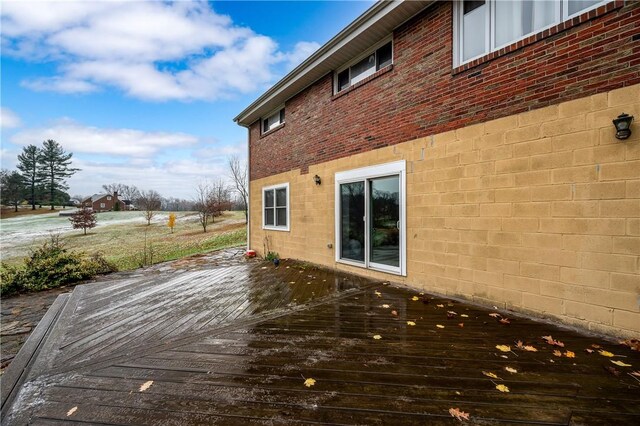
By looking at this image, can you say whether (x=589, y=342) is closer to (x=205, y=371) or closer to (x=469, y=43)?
(x=205, y=371)

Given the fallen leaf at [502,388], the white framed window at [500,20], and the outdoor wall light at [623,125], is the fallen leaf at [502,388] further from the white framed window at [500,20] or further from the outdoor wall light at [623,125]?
the white framed window at [500,20]

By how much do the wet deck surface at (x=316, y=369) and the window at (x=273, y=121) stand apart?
6.70 metres

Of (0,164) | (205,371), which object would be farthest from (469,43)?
(0,164)

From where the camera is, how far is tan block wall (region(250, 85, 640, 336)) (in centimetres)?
282

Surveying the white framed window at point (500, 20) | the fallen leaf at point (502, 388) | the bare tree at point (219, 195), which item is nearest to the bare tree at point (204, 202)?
the bare tree at point (219, 195)

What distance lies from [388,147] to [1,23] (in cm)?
772

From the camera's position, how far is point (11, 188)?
38750 mm

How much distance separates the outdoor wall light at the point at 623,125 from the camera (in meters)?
2.70

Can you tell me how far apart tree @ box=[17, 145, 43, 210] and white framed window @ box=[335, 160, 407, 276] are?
5667 centimetres

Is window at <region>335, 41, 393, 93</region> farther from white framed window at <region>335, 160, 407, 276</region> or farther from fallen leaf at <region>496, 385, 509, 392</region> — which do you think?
fallen leaf at <region>496, 385, 509, 392</region>

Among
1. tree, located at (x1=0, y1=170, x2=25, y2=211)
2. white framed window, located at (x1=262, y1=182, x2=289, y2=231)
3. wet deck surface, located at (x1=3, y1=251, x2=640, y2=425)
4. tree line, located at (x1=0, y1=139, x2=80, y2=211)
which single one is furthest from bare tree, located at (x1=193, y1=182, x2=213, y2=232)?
tree line, located at (x1=0, y1=139, x2=80, y2=211)

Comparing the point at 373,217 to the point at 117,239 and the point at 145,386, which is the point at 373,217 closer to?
the point at 145,386

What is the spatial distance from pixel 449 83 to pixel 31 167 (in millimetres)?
61659

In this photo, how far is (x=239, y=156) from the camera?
25.2 metres
